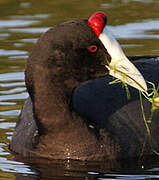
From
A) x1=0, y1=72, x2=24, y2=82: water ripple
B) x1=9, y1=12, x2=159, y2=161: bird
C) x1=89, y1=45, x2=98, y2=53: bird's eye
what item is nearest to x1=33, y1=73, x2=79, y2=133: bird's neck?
x1=9, y1=12, x2=159, y2=161: bird

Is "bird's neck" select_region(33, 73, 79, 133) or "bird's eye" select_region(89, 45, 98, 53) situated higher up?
"bird's eye" select_region(89, 45, 98, 53)

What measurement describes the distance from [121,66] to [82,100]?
0.75m

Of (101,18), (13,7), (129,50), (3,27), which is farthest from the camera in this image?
(13,7)

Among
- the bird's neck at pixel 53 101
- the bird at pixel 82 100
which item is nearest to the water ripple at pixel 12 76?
the bird at pixel 82 100

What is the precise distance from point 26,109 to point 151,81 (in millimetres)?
1405

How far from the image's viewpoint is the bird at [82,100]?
830 centimetres

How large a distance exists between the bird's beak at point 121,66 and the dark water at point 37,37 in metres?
0.87

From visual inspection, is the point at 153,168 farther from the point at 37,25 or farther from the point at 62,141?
the point at 37,25

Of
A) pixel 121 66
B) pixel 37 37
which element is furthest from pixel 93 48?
pixel 37 37

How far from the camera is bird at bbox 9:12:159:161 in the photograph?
27.2 feet

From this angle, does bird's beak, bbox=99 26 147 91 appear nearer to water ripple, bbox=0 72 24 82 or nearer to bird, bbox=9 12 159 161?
bird, bbox=9 12 159 161

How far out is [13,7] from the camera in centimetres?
1549

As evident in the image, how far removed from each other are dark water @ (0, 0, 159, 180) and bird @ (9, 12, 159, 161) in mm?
155

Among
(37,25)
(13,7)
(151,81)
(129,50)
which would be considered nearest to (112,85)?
(151,81)
